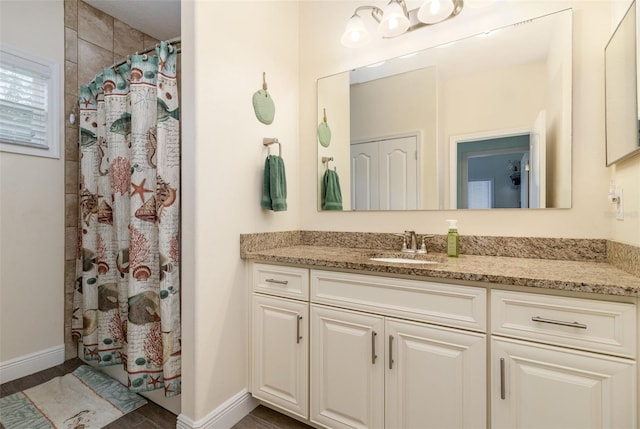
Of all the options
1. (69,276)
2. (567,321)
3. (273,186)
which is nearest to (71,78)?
(69,276)

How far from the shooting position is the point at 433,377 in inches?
46.2

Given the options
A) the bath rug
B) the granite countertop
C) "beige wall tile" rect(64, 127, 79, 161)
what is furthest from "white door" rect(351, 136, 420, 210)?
"beige wall tile" rect(64, 127, 79, 161)

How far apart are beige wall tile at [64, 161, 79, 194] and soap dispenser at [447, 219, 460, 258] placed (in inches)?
102

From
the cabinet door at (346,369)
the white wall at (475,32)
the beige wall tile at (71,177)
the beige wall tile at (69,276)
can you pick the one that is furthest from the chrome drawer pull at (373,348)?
the beige wall tile at (71,177)

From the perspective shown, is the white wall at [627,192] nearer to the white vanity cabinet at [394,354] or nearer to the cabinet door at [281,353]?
the white vanity cabinet at [394,354]

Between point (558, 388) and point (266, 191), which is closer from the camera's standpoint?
point (558, 388)

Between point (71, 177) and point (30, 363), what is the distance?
1.29 m

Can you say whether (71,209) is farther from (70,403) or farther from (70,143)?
(70,403)

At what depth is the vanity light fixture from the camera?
1596 mm

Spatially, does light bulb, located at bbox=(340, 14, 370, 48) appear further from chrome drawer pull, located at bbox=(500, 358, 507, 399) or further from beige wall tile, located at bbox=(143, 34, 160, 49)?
beige wall tile, located at bbox=(143, 34, 160, 49)

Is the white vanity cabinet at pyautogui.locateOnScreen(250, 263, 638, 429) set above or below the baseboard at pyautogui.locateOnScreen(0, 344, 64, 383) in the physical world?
above

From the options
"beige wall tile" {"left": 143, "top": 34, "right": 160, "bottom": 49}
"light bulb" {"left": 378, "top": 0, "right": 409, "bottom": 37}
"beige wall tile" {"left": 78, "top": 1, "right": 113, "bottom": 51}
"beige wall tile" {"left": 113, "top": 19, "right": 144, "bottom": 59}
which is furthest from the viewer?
"beige wall tile" {"left": 143, "top": 34, "right": 160, "bottom": 49}

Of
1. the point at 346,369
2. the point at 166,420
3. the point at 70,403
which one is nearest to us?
the point at 346,369

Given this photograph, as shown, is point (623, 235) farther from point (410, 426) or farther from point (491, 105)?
point (410, 426)
